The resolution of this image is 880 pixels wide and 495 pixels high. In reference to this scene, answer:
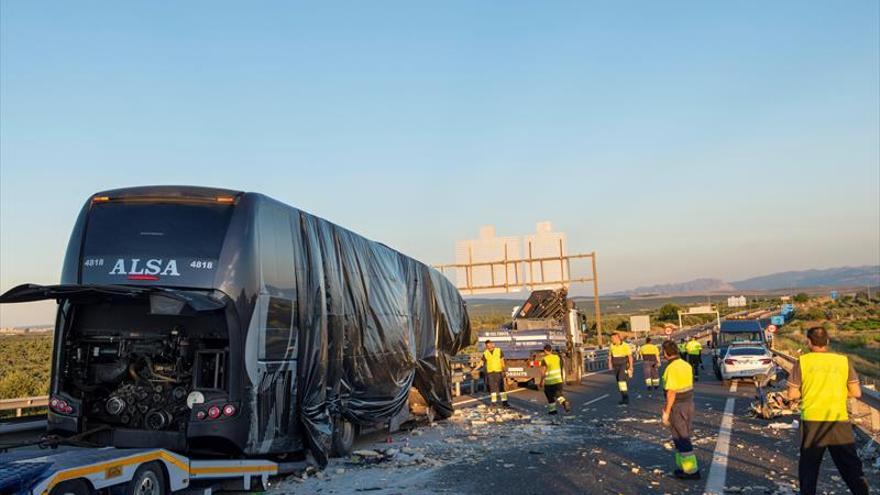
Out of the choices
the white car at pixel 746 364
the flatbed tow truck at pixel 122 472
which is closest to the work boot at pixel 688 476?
the flatbed tow truck at pixel 122 472

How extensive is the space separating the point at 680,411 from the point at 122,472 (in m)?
6.19

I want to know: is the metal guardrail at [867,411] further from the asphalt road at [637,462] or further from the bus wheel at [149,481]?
the bus wheel at [149,481]

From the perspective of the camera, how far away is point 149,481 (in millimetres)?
6926

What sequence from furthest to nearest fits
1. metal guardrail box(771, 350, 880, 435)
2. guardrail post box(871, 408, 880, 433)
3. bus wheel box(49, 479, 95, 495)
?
1. guardrail post box(871, 408, 880, 433)
2. metal guardrail box(771, 350, 880, 435)
3. bus wheel box(49, 479, 95, 495)

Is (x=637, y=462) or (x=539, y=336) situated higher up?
(x=539, y=336)

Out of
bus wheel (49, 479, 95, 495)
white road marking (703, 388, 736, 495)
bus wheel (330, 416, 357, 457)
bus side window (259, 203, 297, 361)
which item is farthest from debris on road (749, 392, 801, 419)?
bus wheel (49, 479, 95, 495)

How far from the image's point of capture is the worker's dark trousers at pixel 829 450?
6711mm

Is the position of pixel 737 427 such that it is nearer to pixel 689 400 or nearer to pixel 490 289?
pixel 689 400

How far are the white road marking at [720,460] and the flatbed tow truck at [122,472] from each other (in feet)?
15.8

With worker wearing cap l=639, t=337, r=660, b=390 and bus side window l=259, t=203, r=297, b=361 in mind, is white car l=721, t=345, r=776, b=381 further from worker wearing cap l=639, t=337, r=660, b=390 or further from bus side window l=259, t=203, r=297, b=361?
bus side window l=259, t=203, r=297, b=361

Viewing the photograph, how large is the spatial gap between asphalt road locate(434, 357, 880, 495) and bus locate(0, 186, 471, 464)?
7.50 feet

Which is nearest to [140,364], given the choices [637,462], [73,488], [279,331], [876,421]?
[279,331]

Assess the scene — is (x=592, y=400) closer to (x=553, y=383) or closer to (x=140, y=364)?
(x=553, y=383)

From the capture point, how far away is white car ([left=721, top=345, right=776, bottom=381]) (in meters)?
21.9
